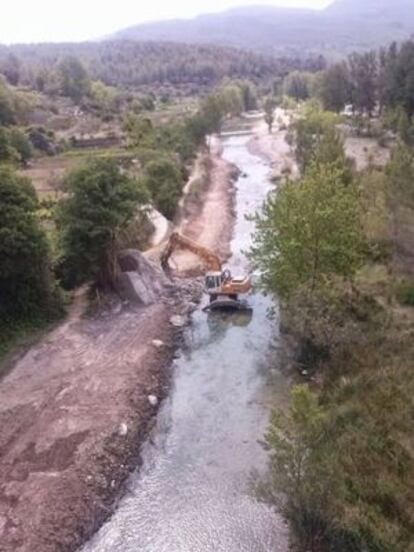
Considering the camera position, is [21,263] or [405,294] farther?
[405,294]

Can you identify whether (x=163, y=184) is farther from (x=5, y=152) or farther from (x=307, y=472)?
(x=307, y=472)

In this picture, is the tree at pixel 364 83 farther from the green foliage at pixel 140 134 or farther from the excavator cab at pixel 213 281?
the excavator cab at pixel 213 281

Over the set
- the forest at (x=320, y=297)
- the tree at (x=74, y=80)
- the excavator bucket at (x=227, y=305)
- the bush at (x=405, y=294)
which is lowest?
the tree at (x=74, y=80)

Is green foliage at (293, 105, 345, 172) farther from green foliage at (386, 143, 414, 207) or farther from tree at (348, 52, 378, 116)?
green foliage at (386, 143, 414, 207)

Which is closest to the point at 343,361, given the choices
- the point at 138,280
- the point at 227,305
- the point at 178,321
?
the point at 227,305

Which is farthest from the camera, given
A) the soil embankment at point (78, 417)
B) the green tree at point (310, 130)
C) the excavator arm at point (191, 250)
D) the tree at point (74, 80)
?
the tree at point (74, 80)

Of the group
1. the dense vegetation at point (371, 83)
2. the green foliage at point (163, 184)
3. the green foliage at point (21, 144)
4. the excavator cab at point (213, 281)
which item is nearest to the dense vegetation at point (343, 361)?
the excavator cab at point (213, 281)

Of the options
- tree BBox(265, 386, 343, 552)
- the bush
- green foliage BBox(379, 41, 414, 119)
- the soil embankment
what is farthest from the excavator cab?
green foliage BBox(379, 41, 414, 119)
